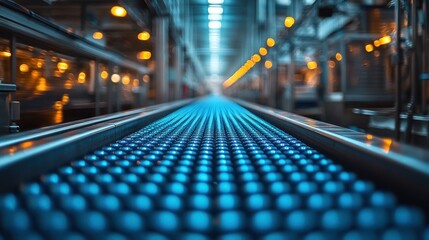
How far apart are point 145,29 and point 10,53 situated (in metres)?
6.19

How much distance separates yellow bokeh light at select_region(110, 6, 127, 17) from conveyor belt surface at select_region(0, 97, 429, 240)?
233 inches

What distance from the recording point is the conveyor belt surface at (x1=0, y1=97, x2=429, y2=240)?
889 millimetres

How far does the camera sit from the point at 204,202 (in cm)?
109

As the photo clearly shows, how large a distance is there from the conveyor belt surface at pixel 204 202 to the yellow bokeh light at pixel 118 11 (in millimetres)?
5912

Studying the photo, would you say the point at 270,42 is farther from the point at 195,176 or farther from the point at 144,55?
the point at 195,176

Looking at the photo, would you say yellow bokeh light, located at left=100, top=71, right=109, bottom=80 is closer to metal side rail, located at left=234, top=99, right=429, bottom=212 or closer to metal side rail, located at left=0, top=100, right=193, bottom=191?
metal side rail, located at left=0, top=100, right=193, bottom=191

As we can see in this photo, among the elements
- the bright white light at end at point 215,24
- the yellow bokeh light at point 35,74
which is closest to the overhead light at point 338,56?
the yellow bokeh light at point 35,74

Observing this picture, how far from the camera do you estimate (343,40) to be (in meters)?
7.72

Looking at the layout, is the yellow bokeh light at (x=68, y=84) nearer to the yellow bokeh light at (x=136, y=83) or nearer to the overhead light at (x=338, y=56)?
the yellow bokeh light at (x=136, y=83)

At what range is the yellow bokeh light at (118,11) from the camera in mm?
7084

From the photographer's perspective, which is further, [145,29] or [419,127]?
[145,29]

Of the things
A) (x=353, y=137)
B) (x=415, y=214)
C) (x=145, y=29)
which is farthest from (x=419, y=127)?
(x=145, y=29)

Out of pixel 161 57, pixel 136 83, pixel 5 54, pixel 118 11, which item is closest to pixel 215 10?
pixel 161 57

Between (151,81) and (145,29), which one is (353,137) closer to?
(145,29)
